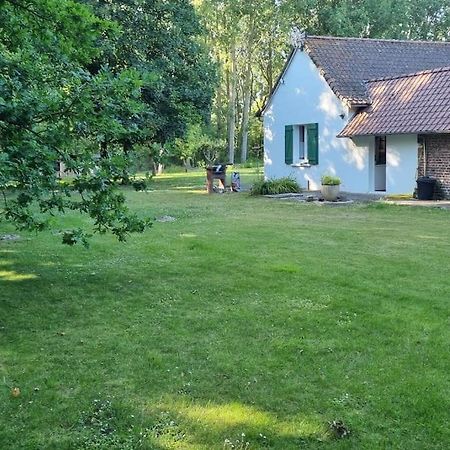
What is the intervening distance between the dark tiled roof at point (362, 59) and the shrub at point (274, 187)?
3.21 m

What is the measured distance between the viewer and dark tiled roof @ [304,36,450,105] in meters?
19.3

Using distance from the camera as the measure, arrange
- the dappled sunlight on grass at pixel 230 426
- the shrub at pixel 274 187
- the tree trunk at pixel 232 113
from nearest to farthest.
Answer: the dappled sunlight on grass at pixel 230 426 < the shrub at pixel 274 187 < the tree trunk at pixel 232 113

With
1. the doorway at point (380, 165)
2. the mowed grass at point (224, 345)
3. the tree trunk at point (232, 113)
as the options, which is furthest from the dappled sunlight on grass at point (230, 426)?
the tree trunk at point (232, 113)

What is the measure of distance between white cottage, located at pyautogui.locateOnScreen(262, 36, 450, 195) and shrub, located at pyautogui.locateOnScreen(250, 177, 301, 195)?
4.68 feet

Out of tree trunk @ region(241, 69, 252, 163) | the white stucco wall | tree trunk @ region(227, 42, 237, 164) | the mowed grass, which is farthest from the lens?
tree trunk @ region(241, 69, 252, 163)

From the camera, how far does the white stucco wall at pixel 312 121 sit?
62.7ft

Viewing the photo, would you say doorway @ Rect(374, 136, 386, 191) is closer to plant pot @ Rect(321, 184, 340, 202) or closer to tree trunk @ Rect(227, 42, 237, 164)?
plant pot @ Rect(321, 184, 340, 202)

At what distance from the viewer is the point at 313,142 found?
20.4m

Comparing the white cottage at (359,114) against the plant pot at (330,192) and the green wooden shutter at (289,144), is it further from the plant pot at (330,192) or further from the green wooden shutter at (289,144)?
the plant pot at (330,192)

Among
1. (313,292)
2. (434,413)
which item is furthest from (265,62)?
(434,413)

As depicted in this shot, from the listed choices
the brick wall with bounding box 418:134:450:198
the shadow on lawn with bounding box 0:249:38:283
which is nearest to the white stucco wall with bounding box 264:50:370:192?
the brick wall with bounding box 418:134:450:198

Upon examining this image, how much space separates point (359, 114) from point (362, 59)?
308 cm

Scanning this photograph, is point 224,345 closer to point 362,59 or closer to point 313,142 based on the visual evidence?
point 313,142

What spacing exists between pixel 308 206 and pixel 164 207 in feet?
12.3
